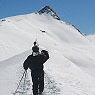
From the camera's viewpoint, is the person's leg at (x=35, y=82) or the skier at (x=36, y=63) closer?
the skier at (x=36, y=63)

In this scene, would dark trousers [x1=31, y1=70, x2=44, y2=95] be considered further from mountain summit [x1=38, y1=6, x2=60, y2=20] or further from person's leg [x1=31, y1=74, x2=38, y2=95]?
mountain summit [x1=38, y1=6, x2=60, y2=20]

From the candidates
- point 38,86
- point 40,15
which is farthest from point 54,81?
point 40,15

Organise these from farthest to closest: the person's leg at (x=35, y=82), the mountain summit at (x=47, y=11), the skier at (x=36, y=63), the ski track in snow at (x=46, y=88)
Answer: the mountain summit at (x=47, y=11) → the ski track in snow at (x=46, y=88) → the person's leg at (x=35, y=82) → the skier at (x=36, y=63)

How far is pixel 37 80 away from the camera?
8414 millimetres

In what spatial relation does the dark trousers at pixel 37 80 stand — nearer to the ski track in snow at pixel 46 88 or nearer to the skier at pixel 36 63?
the skier at pixel 36 63

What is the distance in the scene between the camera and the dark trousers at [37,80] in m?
8.31

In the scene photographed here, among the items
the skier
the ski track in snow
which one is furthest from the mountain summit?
the skier

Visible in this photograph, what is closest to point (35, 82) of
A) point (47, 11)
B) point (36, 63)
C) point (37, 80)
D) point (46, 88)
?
point (37, 80)

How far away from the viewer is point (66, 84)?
34.1ft

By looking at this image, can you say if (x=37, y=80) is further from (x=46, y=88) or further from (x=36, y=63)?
(x=46, y=88)

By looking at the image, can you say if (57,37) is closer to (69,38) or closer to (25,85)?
(69,38)

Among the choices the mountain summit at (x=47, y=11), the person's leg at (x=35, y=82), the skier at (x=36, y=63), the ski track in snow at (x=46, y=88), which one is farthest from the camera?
the mountain summit at (x=47, y=11)

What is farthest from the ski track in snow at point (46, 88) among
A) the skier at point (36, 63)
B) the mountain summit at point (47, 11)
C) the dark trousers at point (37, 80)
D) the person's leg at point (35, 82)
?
the mountain summit at point (47, 11)

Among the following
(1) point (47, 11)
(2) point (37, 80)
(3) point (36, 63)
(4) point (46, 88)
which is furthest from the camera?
(1) point (47, 11)
